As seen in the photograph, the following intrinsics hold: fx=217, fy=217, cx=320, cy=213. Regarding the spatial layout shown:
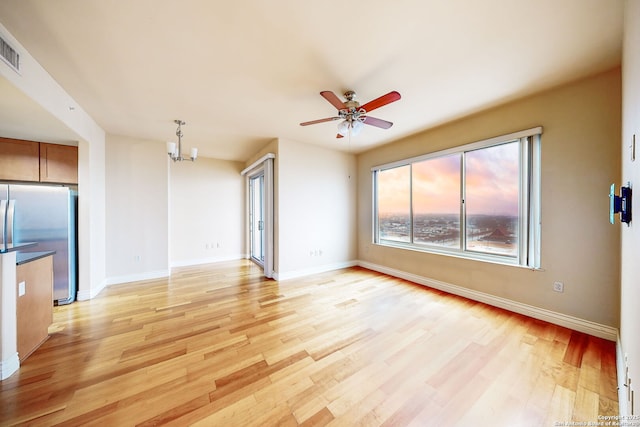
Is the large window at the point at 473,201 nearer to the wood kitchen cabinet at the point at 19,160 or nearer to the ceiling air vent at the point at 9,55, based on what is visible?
the ceiling air vent at the point at 9,55

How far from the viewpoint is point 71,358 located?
192cm

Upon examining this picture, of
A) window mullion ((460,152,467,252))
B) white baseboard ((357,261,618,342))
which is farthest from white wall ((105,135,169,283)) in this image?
window mullion ((460,152,467,252))

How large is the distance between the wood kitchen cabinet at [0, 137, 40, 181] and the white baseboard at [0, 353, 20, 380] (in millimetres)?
2433

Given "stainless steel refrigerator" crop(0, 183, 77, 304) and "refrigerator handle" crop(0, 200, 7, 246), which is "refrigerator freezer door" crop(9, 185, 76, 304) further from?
"refrigerator handle" crop(0, 200, 7, 246)

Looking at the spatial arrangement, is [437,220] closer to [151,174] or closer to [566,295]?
[566,295]

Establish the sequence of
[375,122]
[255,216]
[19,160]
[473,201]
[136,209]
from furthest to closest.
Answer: [255,216]
[136,209]
[473,201]
[19,160]
[375,122]

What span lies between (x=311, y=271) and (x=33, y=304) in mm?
3589

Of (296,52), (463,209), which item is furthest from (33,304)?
(463,209)

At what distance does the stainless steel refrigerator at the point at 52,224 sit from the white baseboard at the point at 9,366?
1528 millimetres

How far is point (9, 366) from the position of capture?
171cm

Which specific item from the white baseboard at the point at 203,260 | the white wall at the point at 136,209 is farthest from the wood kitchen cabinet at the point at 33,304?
the white baseboard at the point at 203,260

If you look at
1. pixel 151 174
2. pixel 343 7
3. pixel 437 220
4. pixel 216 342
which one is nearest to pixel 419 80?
pixel 343 7

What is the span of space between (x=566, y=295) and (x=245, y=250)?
6.12 m

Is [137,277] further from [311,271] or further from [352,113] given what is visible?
[352,113]
